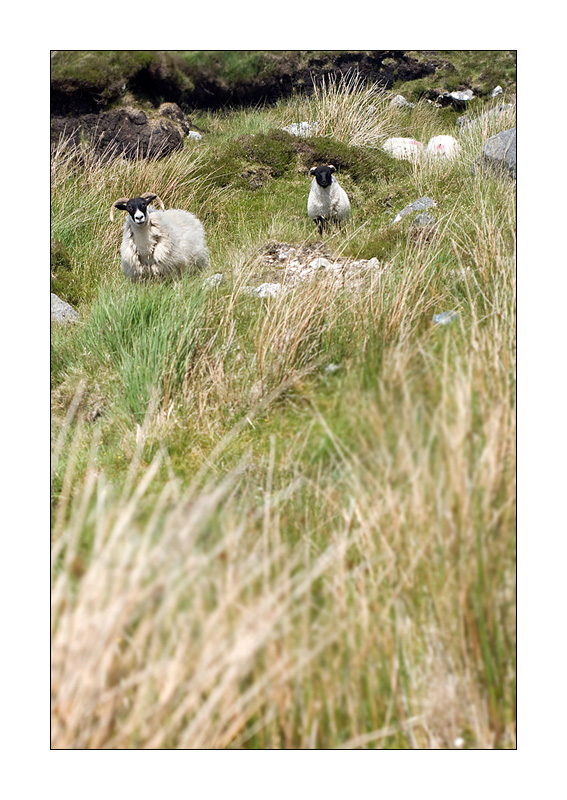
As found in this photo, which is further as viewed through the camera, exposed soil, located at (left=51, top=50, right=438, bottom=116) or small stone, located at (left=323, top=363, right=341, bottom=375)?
exposed soil, located at (left=51, top=50, right=438, bottom=116)

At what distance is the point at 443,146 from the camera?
13078 millimetres

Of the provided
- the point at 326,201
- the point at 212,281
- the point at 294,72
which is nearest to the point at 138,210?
the point at 212,281

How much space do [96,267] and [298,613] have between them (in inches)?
283

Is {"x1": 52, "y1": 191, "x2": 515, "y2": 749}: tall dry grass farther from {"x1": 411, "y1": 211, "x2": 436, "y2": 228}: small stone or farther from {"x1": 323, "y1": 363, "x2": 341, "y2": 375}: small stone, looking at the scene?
{"x1": 411, "y1": 211, "x2": 436, "y2": 228}: small stone

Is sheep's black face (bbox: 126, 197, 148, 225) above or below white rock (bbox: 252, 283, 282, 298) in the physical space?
above

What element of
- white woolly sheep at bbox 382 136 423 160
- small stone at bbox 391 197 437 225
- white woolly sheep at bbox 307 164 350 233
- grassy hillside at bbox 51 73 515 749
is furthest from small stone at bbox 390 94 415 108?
grassy hillside at bbox 51 73 515 749

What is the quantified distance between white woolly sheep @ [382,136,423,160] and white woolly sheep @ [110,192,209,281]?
21.0ft

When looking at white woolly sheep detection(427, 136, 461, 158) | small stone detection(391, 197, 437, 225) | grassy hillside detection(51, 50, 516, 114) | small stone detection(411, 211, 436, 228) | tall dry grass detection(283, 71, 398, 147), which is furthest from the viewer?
grassy hillside detection(51, 50, 516, 114)

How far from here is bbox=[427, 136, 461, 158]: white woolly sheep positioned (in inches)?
461

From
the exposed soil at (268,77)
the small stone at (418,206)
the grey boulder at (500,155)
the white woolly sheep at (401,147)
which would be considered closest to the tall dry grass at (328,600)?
the grey boulder at (500,155)

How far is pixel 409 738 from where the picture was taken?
2.40 m

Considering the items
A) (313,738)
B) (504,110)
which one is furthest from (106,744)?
(504,110)

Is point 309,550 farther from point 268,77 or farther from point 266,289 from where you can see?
point 268,77

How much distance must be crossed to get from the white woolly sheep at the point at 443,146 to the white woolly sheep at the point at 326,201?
2.29 meters
